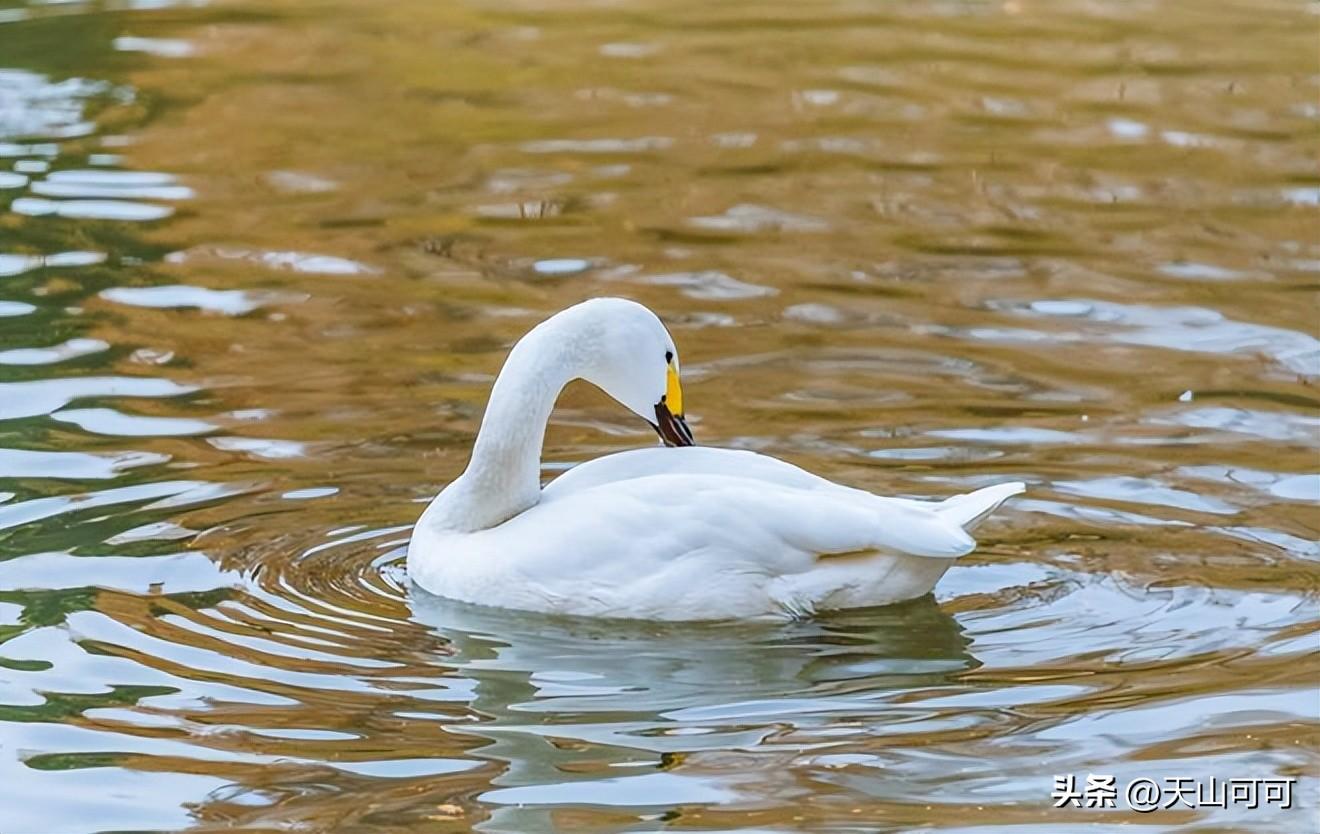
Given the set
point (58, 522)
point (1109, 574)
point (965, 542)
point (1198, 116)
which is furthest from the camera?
point (1198, 116)

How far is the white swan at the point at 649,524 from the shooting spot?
6238mm

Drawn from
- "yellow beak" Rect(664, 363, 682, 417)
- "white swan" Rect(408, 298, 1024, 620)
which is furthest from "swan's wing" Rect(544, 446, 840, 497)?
"yellow beak" Rect(664, 363, 682, 417)

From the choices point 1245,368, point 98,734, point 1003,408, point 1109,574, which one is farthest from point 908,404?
point 98,734

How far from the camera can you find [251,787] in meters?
5.20

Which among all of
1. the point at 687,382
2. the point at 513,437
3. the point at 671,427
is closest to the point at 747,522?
the point at 671,427

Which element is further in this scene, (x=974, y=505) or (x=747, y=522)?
(x=974, y=505)

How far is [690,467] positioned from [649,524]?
287 mm

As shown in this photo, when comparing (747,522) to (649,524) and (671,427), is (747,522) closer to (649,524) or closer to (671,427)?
(649,524)

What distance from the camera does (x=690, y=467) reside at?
6484mm

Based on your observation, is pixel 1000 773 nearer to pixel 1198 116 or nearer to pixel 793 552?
pixel 793 552

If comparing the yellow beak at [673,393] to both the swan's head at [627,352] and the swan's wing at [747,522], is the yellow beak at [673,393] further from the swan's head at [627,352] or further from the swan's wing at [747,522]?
the swan's wing at [747,522]

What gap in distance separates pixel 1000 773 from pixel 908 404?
10.6ft

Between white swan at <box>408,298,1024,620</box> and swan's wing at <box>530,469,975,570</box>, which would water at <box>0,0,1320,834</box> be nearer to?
white swan at <box>408,298,1024,620</box>

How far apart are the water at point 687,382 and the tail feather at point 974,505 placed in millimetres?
275
